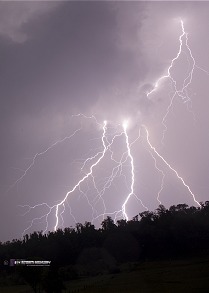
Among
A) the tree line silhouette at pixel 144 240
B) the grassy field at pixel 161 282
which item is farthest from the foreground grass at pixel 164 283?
the tree line silhouette at pixel 144 240

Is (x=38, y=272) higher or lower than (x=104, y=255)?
lower

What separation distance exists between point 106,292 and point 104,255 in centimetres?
3301

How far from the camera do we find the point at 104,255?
213 feet

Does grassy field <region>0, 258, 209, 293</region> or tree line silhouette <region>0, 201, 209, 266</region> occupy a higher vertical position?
tree line silhouette <region>0, 201, 209, 266</region>

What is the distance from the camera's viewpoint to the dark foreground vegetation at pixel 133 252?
47.3 meters

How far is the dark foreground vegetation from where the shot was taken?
155ft

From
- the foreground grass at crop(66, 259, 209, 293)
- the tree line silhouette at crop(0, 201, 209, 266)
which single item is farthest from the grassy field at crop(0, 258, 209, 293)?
the tree line silhouette at crop(0, 201, 209, 266)

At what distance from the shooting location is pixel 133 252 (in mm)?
65000

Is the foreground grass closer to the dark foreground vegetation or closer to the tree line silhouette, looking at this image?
the dark foreground vegetation

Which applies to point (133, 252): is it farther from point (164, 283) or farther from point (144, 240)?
point (164, 283)

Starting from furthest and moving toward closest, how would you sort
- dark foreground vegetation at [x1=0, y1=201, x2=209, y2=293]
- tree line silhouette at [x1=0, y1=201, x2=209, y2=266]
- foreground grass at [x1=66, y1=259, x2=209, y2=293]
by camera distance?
tree line silhouette at [x1=0, y1=201, x2=209, y2=266]
dark foreground vegetation at [x1=0, y1=201, x2=209, y2=293]
foreground grass at [x1=66, y1=259, x2=209, y2=293]

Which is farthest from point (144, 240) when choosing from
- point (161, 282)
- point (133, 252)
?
point (161, 282)

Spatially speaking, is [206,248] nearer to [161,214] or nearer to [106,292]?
[161,214]

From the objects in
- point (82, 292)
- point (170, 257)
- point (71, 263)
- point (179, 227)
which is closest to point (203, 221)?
point (179, 227)
